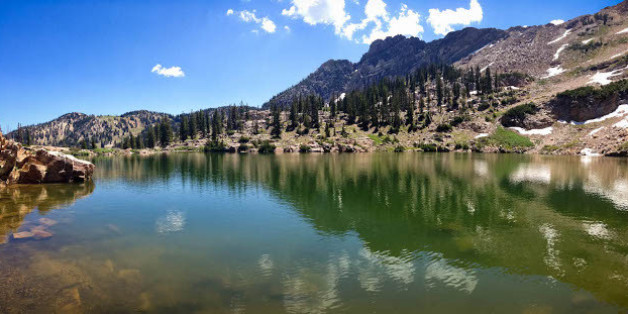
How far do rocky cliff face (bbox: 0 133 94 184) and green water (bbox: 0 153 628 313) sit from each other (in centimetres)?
1509

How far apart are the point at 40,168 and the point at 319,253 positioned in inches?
2497

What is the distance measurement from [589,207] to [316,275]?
39.6 meters

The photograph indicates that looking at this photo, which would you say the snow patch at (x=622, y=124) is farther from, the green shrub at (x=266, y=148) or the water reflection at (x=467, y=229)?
the green shrub at (x=266, y=148)

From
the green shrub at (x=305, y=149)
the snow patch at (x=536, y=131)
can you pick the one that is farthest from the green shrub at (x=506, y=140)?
the green shrub at (x=305, y=149)

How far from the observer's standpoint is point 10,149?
5303 centimetres

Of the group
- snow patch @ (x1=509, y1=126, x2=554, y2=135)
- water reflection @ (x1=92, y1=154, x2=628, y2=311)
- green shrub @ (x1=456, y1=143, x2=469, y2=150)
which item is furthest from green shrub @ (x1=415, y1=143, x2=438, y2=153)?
water reflection @ (x1=92, y1=154, x2=628, y2=311)

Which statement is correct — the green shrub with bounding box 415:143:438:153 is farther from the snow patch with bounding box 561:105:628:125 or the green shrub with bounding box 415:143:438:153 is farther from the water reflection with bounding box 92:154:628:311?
the water reflection with bounding box 92:154:628:311

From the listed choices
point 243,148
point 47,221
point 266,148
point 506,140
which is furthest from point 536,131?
point 47,221

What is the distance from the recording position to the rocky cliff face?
55.7 meters

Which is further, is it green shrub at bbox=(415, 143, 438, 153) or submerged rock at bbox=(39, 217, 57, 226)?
green shrub at bbox=(415, 143, 438, 153)

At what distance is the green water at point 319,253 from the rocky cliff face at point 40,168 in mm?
15088

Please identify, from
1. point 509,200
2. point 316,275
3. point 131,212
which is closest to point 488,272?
point 316,275

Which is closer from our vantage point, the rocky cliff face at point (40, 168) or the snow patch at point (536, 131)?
the rocky cliff face at point (40, 168)

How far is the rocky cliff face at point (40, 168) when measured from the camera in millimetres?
55656
